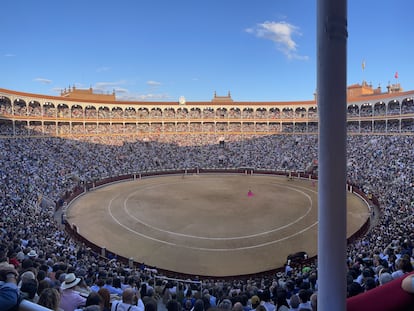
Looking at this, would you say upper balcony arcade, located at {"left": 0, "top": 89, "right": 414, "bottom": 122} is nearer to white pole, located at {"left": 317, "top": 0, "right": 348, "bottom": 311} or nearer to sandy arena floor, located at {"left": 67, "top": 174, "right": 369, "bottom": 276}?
sandy arena floor, located at {"left": 67, "top": 174, "right": 369, "bottom": 276}

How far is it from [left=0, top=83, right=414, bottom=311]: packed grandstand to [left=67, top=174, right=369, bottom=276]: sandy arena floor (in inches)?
71.2

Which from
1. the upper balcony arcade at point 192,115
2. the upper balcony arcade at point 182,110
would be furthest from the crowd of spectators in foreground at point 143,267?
the upper balcony arcade at point 182,110

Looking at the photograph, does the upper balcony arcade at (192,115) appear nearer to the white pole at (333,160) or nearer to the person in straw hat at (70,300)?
the person in straw hat at (70,300)

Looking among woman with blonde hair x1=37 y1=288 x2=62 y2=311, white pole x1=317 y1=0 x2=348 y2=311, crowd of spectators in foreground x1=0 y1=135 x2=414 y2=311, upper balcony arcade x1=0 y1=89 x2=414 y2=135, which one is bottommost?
crowd of spectators in foreground x1=0 y1=135 x2=414 y2=311

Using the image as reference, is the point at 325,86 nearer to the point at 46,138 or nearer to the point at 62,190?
the point at 62,190

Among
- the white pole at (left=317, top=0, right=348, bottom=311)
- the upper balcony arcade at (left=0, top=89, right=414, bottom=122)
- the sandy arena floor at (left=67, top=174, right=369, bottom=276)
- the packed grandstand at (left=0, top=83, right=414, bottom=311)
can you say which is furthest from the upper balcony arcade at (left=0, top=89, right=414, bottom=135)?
the white pole at (left=317, top=0, right=348, bottom=311)

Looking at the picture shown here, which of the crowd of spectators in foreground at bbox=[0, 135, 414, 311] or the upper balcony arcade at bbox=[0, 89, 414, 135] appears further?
the upper balcony arcade at bbox=[0, 89, 414, 135]

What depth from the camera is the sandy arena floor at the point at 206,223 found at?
16250 millimetres

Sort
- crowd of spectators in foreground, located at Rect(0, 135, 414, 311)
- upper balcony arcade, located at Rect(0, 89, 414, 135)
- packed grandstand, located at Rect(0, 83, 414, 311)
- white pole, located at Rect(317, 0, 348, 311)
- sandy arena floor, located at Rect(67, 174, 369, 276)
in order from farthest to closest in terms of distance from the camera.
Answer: upper balcony arcade, located at Rect(0, 89, 414, 135) → sandy arena floor, located at Rect(67, 174, 369, 276) → packed grandstand, located at Rect(0, 83, 414, 311) → crowd of spectators in foreground, located at Rect(0, 135, 414, 311) → white pole, located at Rect(317, 0, 348, 311)

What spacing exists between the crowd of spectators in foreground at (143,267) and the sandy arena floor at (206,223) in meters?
2.23

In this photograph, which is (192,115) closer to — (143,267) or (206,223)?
(206,223)

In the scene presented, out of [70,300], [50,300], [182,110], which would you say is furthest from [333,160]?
[182,110]

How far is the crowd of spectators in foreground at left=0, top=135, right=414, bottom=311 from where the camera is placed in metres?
5.46

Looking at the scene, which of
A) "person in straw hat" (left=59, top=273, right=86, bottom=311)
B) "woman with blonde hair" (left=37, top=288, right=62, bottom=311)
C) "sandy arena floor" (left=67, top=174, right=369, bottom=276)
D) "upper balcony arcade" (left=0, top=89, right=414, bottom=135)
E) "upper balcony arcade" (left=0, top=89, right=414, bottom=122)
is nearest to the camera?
"woman with blonde hair" (left=37, top=288, right=62, bottom=311)
